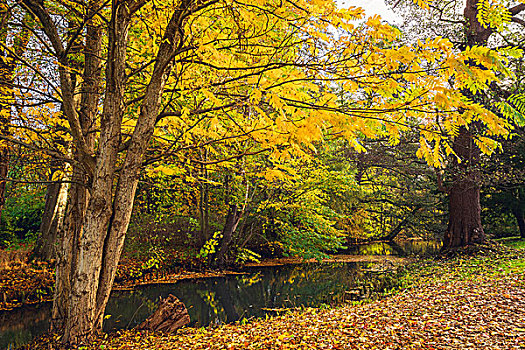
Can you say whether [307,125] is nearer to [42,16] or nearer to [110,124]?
[110,124]

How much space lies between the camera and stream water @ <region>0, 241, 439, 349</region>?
6323mm

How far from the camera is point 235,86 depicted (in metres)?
3.53

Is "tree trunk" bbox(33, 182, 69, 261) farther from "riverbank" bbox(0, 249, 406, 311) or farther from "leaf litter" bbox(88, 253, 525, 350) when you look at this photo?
"leaf litter" bbox(88, 253, 525, 350)

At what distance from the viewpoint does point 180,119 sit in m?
4.31

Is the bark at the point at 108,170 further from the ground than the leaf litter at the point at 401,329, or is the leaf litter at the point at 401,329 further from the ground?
the bark at the point at 108,170

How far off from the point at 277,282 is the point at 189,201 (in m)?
5.58

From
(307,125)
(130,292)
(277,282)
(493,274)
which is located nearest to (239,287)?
(277,282)

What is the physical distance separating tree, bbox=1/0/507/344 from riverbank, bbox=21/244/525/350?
4.06ft

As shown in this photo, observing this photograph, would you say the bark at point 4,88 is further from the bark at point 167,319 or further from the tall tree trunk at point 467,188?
the tall tree trunk at point 467,188

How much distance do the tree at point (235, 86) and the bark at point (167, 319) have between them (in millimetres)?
1198

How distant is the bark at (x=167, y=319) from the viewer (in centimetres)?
470

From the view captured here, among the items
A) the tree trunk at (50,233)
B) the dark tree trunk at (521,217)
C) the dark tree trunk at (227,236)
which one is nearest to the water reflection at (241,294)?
the dark tree trunk at (227,236)

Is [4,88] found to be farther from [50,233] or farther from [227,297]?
[227,297]

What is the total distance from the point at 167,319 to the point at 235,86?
364cm
